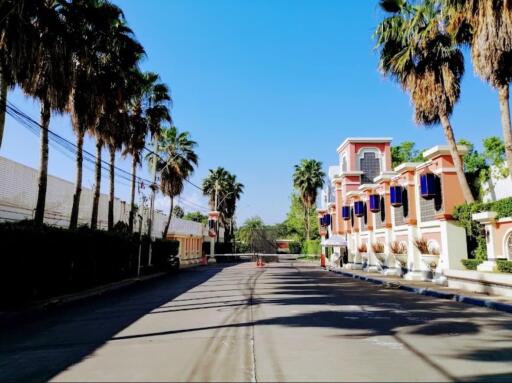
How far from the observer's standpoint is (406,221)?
2239 centimetres

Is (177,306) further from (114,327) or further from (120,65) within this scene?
(120,65)

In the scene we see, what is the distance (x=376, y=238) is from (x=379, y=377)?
2429 cm

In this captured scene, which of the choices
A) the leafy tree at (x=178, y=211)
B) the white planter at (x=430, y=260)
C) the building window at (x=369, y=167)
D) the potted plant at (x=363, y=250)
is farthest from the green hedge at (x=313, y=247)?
the leafy tree at (x=178, y=211)

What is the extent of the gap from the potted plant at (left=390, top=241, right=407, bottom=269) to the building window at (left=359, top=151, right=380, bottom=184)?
16.8m

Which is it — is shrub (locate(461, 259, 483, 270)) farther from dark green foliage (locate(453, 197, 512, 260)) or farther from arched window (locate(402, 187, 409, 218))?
arched window (locate(402, 187, 409, 218))

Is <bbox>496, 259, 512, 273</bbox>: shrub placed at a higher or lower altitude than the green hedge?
lower

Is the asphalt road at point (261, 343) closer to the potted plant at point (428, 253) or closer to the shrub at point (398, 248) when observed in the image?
the potted plant at point (428, 253)

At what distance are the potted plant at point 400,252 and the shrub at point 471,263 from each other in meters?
5.83

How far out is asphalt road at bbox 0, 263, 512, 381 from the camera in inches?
221

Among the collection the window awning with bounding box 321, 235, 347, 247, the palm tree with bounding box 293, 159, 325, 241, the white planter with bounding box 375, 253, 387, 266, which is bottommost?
the white planter with bounding box 375, 253, 387, 266

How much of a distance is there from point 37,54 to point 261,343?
32.8ft

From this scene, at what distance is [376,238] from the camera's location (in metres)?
28.7

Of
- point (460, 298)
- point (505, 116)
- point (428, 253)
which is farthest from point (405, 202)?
point (460, 298)

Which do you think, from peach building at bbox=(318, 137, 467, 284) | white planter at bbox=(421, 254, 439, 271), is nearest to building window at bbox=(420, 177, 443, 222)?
peach building at bbox=(318, 137, 467, 284)
